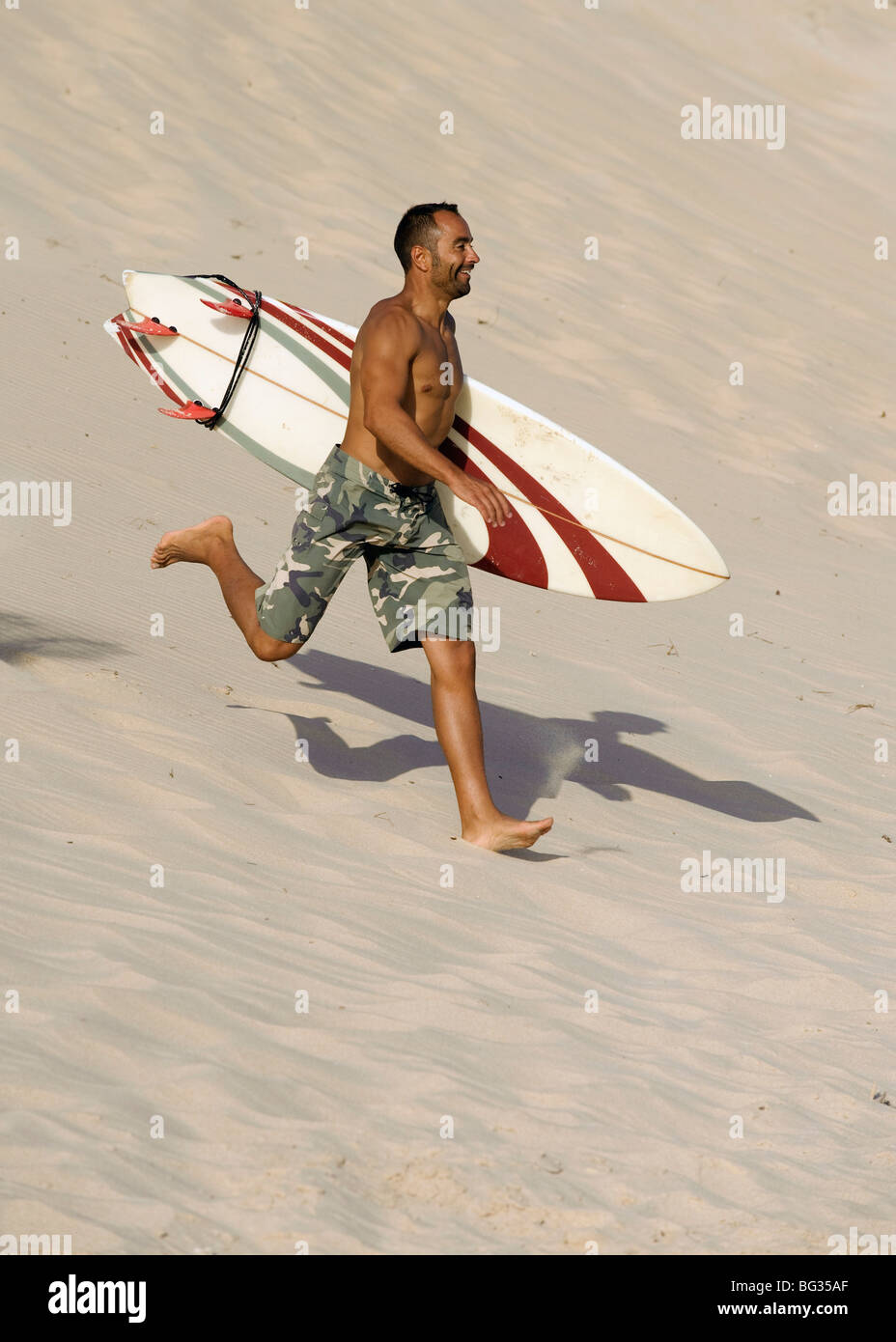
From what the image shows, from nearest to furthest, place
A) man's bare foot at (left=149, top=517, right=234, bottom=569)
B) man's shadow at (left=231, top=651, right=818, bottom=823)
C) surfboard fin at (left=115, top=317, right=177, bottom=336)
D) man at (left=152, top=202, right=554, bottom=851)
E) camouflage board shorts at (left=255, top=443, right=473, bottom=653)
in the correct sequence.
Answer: man at (left=152, top=202, right=554, bottom=851)
camouflage board shorts at (left=255, top=443, right=473, bottom=653)
man's bare foot at (left=149, top=517, right=234, bottom=569)
man's shadow at (left=231, top=651, right=818, bottom=823)
surfboard fin at (left=115, top=317, right=177, bottom=336)

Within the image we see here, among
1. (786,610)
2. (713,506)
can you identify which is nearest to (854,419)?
(713,506)

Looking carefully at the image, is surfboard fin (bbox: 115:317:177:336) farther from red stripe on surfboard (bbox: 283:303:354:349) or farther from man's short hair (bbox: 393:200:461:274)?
man's short hair (bbox: 393:200:461:274)

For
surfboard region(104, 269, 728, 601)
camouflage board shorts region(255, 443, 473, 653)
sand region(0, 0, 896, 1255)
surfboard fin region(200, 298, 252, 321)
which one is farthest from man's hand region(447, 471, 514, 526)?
surfboard fin region(200, 298, 252, 321)

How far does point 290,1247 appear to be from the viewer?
105 inches

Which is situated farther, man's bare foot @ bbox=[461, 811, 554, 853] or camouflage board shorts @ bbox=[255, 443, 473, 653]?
camouflage board shorts @ bbox=[255, 443, 473, 653]

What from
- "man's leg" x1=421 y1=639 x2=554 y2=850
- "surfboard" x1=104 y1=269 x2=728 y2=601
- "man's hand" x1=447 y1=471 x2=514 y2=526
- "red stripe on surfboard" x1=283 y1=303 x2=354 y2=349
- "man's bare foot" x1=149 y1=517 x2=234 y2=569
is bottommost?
"man's leg" x1=421 y1=639 x2=554 y2=850

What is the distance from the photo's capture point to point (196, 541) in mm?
5195

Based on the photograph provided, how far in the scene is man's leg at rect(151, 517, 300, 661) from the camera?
4.91 meters

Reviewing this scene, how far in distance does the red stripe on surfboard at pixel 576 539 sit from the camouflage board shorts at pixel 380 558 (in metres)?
0.82

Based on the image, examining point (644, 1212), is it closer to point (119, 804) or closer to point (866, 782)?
point (119, 804)

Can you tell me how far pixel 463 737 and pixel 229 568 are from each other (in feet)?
3.48

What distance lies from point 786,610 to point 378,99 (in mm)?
7348

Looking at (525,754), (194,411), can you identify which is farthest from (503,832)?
(194,411)

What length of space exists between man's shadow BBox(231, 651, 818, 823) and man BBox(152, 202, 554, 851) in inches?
23.2
